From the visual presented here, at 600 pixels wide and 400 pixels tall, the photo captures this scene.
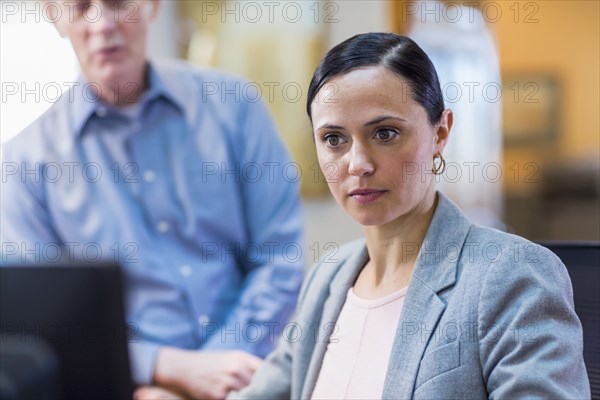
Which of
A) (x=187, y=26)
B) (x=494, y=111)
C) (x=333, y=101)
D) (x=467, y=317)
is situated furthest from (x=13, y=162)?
(x=494, y=111)

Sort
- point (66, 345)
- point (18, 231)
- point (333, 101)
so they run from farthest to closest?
point (18, 231) < point (333, 101) < point (66, 345)

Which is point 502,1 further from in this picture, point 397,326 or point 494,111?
point 397,326

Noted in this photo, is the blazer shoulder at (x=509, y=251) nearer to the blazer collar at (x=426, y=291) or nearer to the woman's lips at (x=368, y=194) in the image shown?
the blazer collar at (x=426, y=291)

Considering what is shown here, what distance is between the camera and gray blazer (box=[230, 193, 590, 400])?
105 cm

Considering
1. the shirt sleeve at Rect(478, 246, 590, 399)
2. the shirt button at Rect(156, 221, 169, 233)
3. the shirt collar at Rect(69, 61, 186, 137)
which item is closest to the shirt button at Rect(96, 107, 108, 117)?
the shirt collar at Rect(69, 61, 186, 137)

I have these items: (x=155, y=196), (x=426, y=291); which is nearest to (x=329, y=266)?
(x=426, y=291)

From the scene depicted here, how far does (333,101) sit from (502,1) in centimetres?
446

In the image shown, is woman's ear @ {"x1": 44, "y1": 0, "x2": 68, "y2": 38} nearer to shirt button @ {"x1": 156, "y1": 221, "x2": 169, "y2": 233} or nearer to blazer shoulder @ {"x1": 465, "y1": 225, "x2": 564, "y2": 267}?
shirt button @ {"x1": 156, "y1": 221, "x2": 169, "y2": 233}

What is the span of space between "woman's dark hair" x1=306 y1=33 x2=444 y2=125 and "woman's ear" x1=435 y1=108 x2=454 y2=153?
0.01 meters

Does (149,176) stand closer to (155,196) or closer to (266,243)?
(155,196)

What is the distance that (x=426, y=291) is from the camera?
1242 millimetres

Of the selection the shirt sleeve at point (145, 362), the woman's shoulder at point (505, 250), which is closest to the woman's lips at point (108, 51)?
the shirt sleeve at point (145, 362)

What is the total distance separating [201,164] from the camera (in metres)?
2.28

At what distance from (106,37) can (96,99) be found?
19cm
